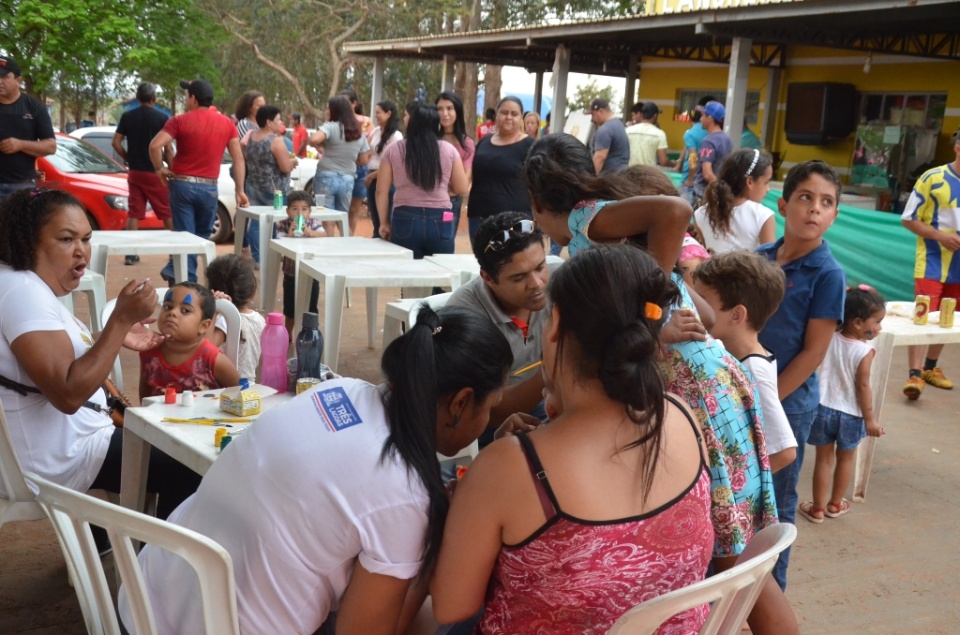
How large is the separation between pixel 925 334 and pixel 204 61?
16288 millimetres

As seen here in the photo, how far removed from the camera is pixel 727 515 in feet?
6.98

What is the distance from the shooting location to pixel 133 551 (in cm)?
170

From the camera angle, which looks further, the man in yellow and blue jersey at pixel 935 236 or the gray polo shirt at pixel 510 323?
the man in yellow and blue jersey at pixel 935 236

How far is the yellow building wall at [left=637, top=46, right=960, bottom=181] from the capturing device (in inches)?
492

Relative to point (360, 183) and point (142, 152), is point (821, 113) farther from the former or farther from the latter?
point (142, 152)

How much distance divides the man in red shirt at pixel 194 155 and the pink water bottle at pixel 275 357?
433 centimetres

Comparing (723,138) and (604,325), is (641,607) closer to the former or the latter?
(604,325)

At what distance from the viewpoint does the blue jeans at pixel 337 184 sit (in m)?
8.48

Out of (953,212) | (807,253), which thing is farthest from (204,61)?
(807,253)

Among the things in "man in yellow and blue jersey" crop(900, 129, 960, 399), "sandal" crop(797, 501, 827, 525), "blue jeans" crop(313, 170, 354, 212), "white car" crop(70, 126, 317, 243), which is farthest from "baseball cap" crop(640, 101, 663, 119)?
"sandal" crop(797, 501, 827, 525)

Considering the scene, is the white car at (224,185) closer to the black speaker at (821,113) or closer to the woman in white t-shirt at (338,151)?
the woman in white t-shirt at (338,151)

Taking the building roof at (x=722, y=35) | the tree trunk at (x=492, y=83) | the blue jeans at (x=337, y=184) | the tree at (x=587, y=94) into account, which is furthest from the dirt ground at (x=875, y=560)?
the tree at (x=587, y=94)

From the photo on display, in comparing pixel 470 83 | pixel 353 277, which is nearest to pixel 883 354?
pixel 353 277

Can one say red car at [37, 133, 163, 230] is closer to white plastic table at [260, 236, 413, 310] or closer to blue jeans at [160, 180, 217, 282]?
blue jeans at [160, 180, 217, 282]
